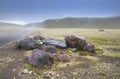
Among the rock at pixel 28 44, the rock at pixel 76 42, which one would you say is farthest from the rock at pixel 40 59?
the rock at pixel 76 42

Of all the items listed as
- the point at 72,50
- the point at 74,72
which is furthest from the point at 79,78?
the point at 72,50

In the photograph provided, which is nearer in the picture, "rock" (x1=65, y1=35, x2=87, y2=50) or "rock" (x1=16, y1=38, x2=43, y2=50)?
"rock" (x1=16, y1=38, x2=43, y2=50)

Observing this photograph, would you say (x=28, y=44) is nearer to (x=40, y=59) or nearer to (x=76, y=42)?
(x=76, y=42)

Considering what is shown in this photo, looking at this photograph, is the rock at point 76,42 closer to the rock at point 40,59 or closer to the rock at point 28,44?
the rock at point 28,44

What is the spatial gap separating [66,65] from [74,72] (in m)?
2.12

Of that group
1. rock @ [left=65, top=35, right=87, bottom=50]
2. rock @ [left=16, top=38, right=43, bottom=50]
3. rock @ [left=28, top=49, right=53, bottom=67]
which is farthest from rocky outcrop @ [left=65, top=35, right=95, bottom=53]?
rock @ [left=28, top=49, right=53, bottom=67]

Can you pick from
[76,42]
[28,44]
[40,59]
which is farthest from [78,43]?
[40,59]

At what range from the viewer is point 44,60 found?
58.5ft

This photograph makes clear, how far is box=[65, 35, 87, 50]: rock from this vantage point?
25906 mm

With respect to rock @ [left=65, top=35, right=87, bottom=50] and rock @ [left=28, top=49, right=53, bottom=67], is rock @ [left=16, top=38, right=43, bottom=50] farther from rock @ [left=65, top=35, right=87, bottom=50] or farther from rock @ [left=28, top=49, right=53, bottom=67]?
rock @ [left=28, top=49, right=53, bottom=67]

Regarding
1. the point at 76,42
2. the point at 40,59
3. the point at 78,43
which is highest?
the point at 76,42

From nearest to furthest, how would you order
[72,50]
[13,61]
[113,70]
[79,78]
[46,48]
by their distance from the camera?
1. [79,78]
2. [113,70]
3. [13,61]
4. [46,48]
5. [72,50]

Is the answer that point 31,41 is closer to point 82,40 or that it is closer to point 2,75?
point 82,40

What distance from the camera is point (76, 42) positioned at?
26.2m
